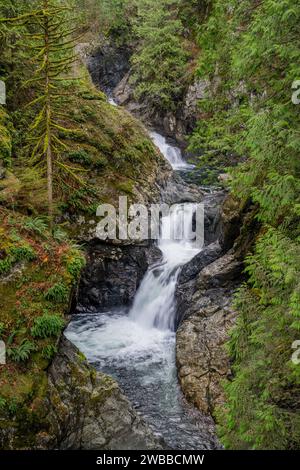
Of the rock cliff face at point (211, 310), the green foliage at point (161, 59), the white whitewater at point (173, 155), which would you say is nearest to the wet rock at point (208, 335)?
the rock cliff face at point (211, 310)

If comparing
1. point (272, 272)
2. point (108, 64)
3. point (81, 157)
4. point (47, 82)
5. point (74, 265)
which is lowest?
point (74, 265)

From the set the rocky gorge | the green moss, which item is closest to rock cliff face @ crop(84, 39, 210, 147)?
the rocky gorge

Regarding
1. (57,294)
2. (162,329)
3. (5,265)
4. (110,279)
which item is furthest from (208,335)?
(5,265)

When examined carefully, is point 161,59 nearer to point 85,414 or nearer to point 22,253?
point 22,253

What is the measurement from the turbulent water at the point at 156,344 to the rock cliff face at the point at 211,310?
51 cm

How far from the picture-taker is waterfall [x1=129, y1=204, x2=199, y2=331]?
528 inches

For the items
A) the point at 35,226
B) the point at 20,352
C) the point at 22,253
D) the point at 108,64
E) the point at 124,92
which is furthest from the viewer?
the point at 108,64

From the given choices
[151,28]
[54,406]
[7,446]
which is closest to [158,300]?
[54,406]

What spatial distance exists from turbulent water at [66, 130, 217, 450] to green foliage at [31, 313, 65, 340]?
124 inches

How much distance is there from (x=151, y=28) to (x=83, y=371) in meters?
23.2

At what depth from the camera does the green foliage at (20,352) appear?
25.5ft

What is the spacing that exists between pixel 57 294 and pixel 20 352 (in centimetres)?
147

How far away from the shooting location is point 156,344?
A: 12.5m

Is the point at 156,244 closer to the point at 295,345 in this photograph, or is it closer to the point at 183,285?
the point at 183,285
